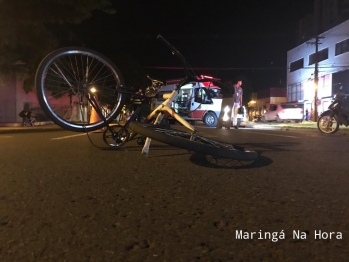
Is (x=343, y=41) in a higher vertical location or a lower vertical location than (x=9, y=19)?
higher

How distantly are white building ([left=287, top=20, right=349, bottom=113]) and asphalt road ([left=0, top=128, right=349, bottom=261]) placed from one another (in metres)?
29.6

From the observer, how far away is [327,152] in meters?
5.47

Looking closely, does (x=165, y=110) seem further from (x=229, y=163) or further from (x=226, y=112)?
(x=226, y=112)

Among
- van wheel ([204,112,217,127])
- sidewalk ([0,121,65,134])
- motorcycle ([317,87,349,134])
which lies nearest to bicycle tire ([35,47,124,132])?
motorcycle ([317,87,349,134])

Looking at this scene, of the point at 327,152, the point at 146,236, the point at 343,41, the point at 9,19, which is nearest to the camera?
the point at 146,236

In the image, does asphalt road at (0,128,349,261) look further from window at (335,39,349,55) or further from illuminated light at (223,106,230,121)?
window at (335,39,349,55)

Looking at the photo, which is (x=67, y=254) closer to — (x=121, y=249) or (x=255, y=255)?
(x=121, y=249)

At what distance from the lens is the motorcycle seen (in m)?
12.3

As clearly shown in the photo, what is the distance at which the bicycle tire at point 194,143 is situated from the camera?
3.97 meters

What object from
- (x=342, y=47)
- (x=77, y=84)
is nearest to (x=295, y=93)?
(x=342, y=47)

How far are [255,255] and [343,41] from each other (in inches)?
1541

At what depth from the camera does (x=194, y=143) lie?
407 centimetres

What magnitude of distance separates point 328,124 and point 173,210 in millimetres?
11357

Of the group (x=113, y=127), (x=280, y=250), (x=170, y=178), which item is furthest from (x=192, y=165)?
(x=280, y=250)
